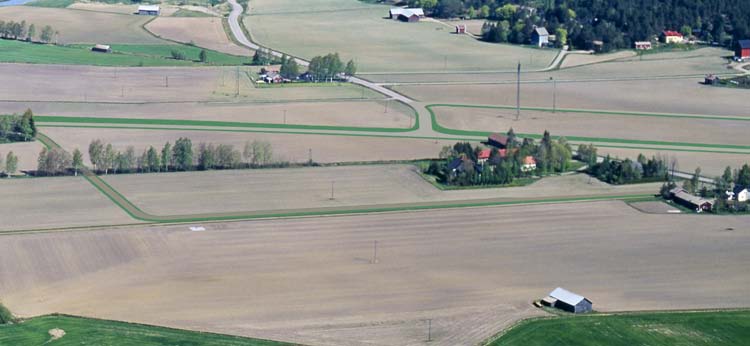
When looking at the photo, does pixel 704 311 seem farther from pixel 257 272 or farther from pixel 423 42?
pixel 423 42

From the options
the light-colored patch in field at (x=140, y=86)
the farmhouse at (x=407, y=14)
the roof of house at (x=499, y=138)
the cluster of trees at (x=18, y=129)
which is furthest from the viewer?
the farmhouse at (x=407, y=14)

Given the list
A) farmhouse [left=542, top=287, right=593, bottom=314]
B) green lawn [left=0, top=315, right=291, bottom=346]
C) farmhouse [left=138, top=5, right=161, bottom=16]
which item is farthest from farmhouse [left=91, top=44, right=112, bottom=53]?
farmhouse [left=542, top=287, right=593, bottom=314]

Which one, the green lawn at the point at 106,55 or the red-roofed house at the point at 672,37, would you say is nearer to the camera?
the green lawn at the point at 106,55

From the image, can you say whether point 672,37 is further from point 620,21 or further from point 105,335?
point 105,335

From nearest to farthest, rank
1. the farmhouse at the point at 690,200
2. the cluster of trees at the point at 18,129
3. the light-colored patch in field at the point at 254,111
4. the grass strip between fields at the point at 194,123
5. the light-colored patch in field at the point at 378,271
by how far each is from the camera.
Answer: the light-colored patch in field at the point at 378,271 < the farmhouse at the point at 690,200 < the cluster of trees at the point at 18,129 < the grass strip between fields at the point at 194,123 < the light-colored patch in field at the point at 254,111

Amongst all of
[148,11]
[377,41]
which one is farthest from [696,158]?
[148,11]

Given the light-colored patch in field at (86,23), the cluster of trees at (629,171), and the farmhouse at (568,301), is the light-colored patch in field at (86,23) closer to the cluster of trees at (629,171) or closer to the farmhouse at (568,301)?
the cluster of trees at (629,171)

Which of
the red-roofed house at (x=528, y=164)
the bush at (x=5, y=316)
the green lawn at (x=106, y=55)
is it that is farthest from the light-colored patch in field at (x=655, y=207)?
the green lawn at (x=106, y=55)
